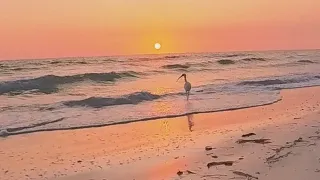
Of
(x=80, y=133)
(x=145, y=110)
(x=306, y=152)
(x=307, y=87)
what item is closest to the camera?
(x=306, y=152)

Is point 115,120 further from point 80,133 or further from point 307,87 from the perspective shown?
point 307,87

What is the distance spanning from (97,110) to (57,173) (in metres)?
7.27

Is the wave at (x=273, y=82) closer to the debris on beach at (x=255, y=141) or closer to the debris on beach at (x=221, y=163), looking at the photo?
the debris on beach at (x=255, y=141)

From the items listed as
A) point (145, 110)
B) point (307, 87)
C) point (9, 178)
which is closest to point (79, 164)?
point (9, 178)

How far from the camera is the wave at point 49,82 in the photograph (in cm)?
2188

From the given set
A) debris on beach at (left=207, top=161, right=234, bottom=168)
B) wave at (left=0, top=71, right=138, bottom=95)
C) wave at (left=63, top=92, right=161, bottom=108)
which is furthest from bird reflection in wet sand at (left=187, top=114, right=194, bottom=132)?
wave at (left=0, top=71, right=138, bottom=95)

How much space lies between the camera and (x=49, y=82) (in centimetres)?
2461

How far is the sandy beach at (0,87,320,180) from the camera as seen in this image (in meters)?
6.74

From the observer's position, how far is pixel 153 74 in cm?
3114

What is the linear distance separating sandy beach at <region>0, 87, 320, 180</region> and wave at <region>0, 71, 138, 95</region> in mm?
11591

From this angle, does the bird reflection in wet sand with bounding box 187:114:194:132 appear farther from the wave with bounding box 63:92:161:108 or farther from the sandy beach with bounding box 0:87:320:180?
the wave with bounding box 63:92:161:108

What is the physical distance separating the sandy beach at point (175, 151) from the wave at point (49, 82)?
11591mm

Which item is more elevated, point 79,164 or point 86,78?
point 86,78

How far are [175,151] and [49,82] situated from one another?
57.9 feet
